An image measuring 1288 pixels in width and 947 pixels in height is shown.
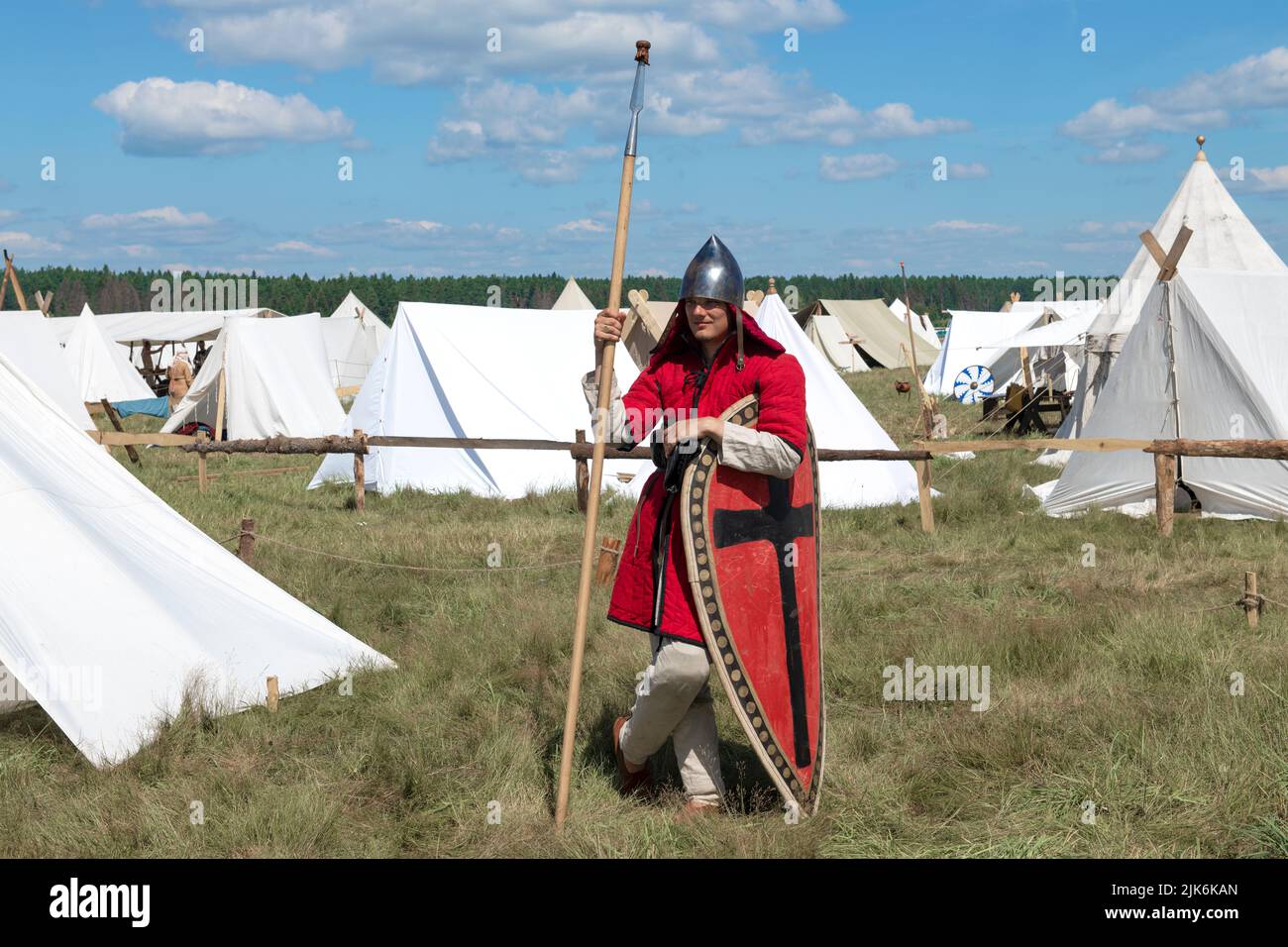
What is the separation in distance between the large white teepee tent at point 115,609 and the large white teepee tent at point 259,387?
12823mm

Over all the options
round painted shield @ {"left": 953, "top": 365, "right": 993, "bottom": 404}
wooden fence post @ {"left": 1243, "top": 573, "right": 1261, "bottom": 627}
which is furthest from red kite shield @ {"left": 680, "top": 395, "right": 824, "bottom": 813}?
round painted shield @ {"left": 953, "top": 365, "right": 993, "bottom": 404}

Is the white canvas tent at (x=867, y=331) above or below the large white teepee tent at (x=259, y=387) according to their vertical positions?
above

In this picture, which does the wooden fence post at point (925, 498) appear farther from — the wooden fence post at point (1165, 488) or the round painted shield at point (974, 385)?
the round painted shield at point (974, 385)

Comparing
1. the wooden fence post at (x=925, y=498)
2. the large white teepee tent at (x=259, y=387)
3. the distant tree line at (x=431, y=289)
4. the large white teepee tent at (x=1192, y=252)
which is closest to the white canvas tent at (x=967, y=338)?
the large white teepee tent at (x=1192, y=252)

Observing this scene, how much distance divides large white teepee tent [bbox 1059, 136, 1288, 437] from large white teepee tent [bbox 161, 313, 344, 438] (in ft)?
34.8

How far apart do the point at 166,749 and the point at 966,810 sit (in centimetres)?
258

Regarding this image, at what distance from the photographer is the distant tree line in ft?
283

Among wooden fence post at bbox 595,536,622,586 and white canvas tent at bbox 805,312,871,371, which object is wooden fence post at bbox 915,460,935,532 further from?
white canvas tent at bbox 805,312,871,371

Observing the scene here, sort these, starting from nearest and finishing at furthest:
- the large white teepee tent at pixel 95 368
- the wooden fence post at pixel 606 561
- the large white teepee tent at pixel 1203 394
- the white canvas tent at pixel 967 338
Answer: the wooden fence post at pixel 606 561 < the large white teepee tent at pixel 1203 394 < the large white teepee tent at pixel 95 368 < the white canvas tent at pixel 967 338

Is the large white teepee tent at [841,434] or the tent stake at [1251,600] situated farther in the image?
the large white teepee tent at [841,434]

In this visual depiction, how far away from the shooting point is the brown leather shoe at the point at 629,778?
147 inches

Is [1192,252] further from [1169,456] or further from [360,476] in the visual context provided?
[360,476]

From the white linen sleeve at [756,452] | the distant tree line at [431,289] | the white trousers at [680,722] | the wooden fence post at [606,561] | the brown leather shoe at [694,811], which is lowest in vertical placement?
the brown leather shoe at [694,811]
